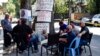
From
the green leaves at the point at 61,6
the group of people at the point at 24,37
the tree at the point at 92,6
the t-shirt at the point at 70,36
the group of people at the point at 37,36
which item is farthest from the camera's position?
the green leaves at the point at 61,6

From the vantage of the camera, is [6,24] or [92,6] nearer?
[6,24]

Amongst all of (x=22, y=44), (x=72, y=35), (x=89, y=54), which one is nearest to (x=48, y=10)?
(x=72, y=35)

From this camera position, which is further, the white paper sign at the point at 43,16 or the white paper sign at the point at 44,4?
the white paper sign at the point at 43,16

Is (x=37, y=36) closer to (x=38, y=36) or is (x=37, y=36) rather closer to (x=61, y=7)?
(x=38, y=36)

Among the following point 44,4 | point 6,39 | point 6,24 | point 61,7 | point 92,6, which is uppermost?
point 44,4

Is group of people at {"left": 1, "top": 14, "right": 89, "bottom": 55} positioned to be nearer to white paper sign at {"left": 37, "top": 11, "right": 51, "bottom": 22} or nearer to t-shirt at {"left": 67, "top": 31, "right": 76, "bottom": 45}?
t-shirt at {"left": 67, "top": 31, "right": 76, "bottom": 45}

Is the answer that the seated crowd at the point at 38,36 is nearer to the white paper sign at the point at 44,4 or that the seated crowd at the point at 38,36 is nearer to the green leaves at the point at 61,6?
the white paper sign at the point at 44,4

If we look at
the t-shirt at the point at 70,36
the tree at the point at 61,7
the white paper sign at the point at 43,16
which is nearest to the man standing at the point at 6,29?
the t-shirt at the point at 70,36

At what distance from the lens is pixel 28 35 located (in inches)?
594

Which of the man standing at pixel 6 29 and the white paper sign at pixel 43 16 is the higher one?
the white paper sign at pixel 43 16

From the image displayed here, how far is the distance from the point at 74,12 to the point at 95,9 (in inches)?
386

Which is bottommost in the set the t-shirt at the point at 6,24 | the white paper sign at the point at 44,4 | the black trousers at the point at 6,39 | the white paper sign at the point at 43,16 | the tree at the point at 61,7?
the tree at the point at 61,7

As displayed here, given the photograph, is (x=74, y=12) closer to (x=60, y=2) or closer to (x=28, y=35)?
(x=60, y=2)

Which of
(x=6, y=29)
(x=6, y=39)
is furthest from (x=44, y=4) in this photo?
(x=6, y=39)
